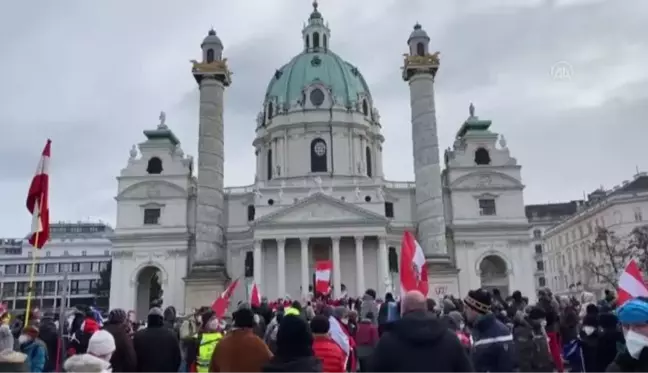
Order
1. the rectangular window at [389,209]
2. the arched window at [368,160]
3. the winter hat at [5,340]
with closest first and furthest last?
1. the winter hat at [5,340]
2. the rectangular window at [389,209]
3. the arched window at [368,160]

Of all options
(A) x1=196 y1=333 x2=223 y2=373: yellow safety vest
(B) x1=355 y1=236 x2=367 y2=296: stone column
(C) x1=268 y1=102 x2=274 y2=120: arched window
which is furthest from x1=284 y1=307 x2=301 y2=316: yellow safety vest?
(C) x1=268 y1=102 x2=274 y2=120: arched window

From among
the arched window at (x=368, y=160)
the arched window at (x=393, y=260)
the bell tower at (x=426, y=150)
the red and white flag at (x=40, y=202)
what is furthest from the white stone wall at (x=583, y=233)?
the red and white flag at (x=40, y=202)

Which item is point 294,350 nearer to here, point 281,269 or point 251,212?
point 281,269

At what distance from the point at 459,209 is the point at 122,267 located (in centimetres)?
3018

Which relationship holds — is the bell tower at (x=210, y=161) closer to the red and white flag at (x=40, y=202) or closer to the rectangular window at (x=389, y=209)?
the rectangular window at (x=389, y=209)

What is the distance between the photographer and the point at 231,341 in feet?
20.7

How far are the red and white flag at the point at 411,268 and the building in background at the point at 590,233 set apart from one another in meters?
47.1

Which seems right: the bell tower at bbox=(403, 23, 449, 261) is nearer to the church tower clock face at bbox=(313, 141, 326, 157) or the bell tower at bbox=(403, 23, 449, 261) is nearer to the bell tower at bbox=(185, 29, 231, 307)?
the bell tower at bbox=(185, 29, 231, 307)

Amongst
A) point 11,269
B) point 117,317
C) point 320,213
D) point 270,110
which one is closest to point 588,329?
point 117,317

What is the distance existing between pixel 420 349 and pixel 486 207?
50259mm

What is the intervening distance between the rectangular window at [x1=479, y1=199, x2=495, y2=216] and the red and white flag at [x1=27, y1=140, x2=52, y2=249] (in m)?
44.7

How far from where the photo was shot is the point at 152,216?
5275 cm

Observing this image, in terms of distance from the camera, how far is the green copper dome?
207 feet

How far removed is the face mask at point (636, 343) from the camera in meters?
3.98
